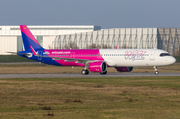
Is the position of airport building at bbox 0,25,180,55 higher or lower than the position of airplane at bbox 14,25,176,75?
higher

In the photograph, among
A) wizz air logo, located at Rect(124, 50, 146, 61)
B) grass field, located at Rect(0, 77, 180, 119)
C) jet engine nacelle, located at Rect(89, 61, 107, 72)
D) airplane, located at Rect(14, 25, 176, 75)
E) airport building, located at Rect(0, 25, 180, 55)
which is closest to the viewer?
grass field, located at Rect(0, 77, 180, 119)

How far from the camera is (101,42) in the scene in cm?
13200

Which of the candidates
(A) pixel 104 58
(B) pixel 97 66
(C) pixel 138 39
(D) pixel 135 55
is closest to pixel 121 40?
(C) pixel 138 39

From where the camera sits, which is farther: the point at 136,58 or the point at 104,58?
the point at 104,58

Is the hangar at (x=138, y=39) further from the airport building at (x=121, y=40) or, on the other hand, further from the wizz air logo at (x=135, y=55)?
the wizz air logo at (x=135, y=55)

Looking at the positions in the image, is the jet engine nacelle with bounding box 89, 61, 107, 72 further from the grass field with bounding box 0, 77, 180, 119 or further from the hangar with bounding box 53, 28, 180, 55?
the hangar with bounding box 53, 28, 180, 55

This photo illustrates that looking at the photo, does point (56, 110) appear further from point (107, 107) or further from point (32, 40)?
point (32, 40)

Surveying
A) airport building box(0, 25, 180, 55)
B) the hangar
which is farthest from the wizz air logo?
airport building box(0, 25, 180, 55)

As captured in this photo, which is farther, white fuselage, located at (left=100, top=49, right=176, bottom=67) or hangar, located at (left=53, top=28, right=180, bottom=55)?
hangar, located at (left=53, top=28, right=180, bottom=55)

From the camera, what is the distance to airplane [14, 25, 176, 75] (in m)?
44.5

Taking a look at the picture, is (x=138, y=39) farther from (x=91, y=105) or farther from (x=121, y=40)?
(x=91, y=105)

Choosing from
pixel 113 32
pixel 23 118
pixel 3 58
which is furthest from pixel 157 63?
pixel 113 32

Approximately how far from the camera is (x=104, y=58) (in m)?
46.3

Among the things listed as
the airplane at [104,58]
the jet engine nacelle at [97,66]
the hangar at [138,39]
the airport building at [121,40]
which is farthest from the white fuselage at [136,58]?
the airport building at [121,40]
